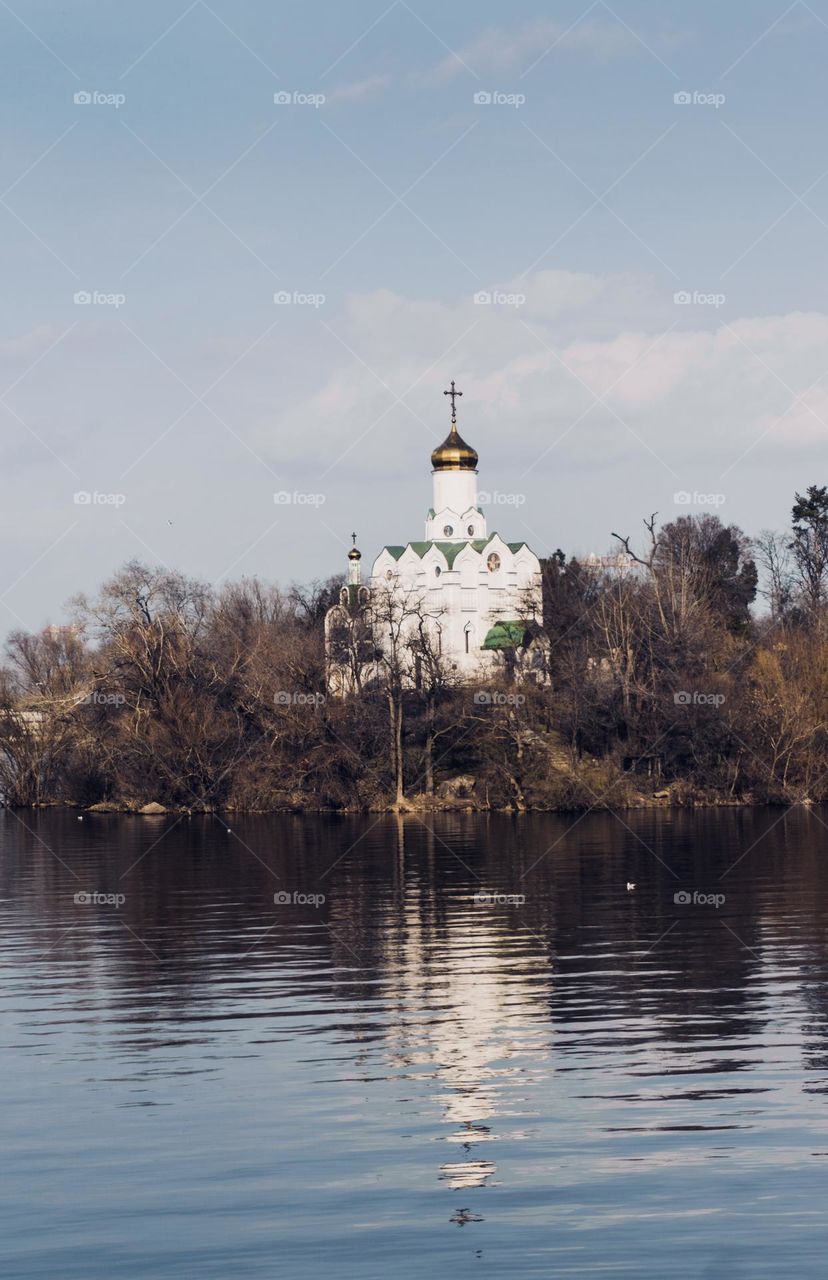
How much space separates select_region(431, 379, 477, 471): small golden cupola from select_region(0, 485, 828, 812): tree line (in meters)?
26.6

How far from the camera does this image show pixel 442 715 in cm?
8488

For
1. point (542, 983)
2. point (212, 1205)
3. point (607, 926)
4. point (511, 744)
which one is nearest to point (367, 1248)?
point (212, 1205)

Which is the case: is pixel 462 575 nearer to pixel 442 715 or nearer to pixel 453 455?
pixel 453 455

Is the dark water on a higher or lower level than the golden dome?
lower

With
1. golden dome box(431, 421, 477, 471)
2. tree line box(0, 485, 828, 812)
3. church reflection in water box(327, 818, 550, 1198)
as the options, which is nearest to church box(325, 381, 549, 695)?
golden dome box(431, 421, 477, 471)

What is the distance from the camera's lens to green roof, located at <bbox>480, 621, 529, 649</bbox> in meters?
97.9

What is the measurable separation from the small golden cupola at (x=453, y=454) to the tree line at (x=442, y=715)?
26.6 m

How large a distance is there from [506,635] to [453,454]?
17637 millimetres

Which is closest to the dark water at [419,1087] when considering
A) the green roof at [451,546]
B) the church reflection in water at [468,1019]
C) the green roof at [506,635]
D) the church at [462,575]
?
the church reflection in water at [468,1019]

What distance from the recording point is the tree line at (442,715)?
3219 inches

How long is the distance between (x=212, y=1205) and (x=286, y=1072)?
5189mm

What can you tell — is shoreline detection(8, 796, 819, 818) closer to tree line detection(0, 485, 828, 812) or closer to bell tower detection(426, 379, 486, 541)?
tree line detection(0, 485, 828, 812)

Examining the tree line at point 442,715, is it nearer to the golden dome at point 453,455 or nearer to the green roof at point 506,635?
the green roof at point 506,635

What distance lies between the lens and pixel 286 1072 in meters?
19.1
